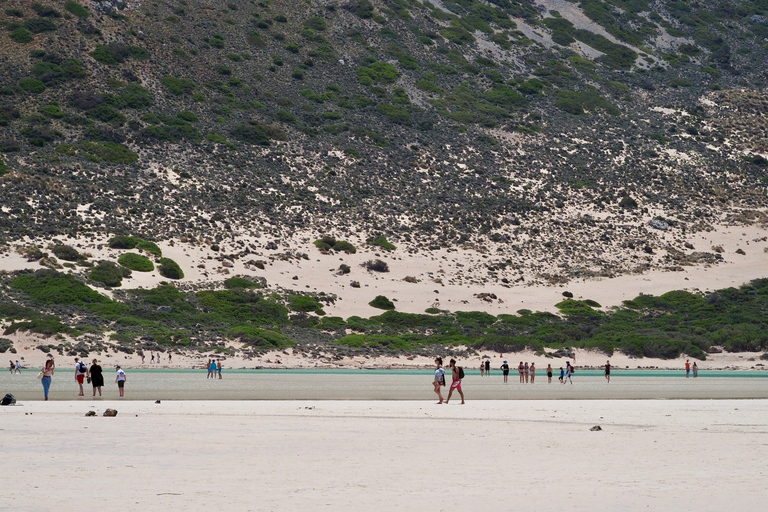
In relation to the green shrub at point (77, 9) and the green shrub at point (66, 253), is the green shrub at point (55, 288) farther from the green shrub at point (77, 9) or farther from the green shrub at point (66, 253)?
the green shrub at point (77, 9)

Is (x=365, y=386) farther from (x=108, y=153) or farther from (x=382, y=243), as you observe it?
(x=108, y=153)

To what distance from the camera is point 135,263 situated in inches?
2645

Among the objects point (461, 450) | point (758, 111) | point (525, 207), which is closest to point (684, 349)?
point (525, 207)

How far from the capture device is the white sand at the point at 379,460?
12383 millimetres

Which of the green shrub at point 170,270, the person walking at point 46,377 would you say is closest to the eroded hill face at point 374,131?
the green shrub at point 170,270

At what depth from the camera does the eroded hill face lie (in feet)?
262

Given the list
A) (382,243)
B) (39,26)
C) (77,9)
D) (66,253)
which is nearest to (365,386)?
(66,253)

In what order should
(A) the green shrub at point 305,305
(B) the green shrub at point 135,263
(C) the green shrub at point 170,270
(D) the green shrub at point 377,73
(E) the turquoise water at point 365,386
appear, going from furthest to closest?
1. (D) the green shrub at point 377,73
2. (C) the green shrub at point 170,270
3. (B) the green shrub at point 135,263
4. (A) the green shrub at point 305,305
5. (E) the turquoise water at point 365,386

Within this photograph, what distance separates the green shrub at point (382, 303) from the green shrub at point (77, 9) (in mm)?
50013

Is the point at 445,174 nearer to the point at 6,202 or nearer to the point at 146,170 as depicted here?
the point at 146,170

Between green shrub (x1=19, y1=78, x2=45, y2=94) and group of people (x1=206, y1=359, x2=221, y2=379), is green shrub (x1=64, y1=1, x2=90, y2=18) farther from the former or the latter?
group of people (x1=206, y1=359, x2=221, y2=379)

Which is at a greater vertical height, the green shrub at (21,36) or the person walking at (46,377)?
the green shrub at (21,36)

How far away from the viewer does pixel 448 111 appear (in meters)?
101

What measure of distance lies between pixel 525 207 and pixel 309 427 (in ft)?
222
